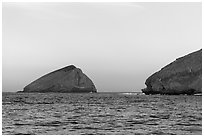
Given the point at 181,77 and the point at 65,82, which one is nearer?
the point at 181,77

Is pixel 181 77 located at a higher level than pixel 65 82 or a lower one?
lower

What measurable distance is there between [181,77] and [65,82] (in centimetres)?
6923

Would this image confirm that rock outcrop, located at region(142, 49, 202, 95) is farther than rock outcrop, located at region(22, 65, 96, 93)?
No

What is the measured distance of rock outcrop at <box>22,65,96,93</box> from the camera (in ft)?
544

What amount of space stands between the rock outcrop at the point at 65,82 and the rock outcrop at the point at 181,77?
49.7 meters

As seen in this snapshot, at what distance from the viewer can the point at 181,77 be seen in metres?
113

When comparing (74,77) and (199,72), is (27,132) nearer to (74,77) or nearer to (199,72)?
(199,72)

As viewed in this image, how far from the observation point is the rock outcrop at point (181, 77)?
11012 cm

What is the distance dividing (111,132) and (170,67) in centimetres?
10075

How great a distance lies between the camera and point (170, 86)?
116 meters

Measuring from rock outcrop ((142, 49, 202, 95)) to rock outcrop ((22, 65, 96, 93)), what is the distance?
49669 millimetres

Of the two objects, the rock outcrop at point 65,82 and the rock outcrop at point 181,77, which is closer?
the rock outcrop at point 181,77

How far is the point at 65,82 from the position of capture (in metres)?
169

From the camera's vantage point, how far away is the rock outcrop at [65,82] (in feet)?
544
